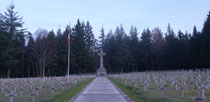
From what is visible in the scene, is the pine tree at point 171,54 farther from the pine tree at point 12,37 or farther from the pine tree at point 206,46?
the pine tree at point 12,37

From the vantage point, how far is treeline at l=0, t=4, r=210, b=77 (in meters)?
40.1

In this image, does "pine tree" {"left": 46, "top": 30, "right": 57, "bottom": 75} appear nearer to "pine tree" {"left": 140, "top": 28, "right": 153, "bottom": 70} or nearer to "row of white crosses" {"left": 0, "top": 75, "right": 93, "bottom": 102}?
"row of white crosses" {"left": 0, "top": 75, "right": 93, "bottom": 102}

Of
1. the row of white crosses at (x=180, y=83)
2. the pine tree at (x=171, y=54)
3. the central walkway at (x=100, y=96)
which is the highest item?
the pine tree at (x=171, y=54)

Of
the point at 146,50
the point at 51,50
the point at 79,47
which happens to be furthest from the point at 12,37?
the point at 146,50

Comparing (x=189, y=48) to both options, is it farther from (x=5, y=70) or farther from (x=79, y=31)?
(x=5, y=70)

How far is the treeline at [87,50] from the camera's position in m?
40.1

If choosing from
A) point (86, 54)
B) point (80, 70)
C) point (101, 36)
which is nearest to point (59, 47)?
point (86, 54)

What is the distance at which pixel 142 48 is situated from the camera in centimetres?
5666

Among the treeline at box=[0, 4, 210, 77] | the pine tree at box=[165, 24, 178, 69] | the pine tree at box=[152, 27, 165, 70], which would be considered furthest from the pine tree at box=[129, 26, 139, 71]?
the pine tree at box=[165, 24, 178, 69]

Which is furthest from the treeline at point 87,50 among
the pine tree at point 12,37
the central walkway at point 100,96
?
the central walkway at point 100,96

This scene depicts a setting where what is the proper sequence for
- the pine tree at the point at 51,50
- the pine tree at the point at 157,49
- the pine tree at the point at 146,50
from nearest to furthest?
the pine tree at the point at 51,50 < the pine tree at the point at 157,49 < the pine tree at the point at 146,50

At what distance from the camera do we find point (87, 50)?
5406 cm

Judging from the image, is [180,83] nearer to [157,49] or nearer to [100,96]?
[100,96]

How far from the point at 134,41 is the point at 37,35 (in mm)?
28361
